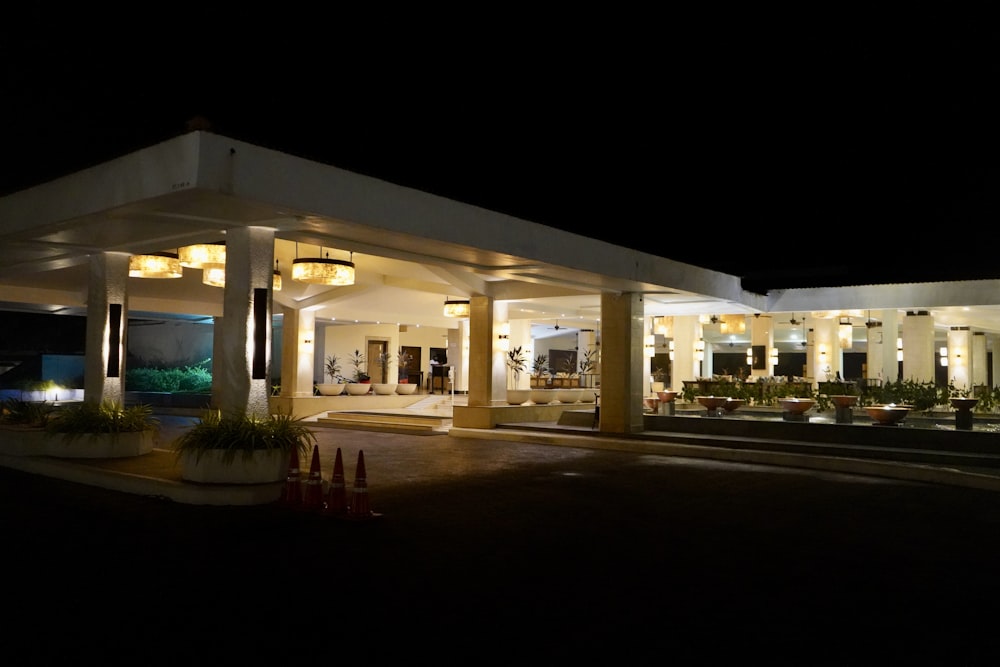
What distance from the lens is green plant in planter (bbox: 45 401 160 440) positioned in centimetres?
1179

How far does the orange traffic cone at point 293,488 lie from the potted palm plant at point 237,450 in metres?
0.25

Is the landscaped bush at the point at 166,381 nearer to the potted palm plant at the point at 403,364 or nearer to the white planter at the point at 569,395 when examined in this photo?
the potted palm plant at the point at 403,364

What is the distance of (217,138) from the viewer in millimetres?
8211

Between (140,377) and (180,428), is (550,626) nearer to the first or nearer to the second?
(180,428)

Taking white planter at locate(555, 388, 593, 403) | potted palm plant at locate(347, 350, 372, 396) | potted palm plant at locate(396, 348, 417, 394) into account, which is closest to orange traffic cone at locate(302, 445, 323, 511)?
white planter at locate(555, 388, 593, 403)

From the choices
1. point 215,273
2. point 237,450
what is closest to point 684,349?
Answer: point 215,273

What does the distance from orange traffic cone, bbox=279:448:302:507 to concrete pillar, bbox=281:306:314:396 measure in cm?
1507

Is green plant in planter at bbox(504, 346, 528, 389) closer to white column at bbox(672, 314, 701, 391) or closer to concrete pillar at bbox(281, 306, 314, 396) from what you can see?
white column at bbox(672, 314, 701, 391)

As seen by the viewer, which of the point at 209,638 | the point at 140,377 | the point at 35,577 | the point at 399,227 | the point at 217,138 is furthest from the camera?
the point at 140,377

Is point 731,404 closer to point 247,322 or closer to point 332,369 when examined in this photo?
point 247,322

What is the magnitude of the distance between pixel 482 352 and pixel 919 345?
15.2 meters

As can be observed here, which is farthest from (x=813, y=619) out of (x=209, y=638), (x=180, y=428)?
(x=180, y=428)

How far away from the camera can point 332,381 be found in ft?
102

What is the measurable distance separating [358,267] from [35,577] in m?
14.1
